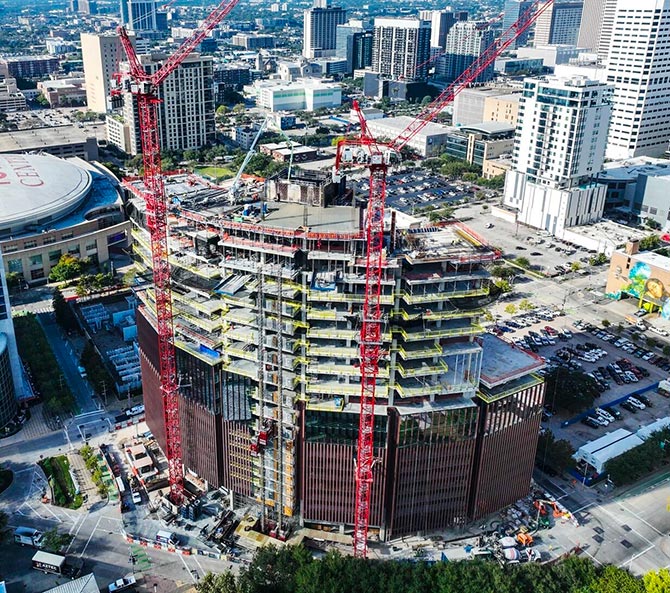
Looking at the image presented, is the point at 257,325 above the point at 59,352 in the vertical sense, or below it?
above

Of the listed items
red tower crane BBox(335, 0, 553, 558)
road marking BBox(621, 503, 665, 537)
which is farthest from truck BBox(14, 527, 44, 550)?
road marking BBox(621, 503, 665, 537)

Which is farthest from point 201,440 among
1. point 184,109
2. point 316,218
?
point 184,109

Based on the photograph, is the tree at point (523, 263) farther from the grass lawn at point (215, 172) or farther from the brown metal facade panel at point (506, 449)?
the grass lawn at point (215, 172)

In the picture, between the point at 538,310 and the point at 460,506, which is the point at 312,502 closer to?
the point at 460,506

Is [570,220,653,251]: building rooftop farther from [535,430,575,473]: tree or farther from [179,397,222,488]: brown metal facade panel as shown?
[179,397,222,488]: brown metal facade panel

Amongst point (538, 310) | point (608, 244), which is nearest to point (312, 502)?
point (538, 310)

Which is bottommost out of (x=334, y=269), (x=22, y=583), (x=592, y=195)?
(x=22, y=583)

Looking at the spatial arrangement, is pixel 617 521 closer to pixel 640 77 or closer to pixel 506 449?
pixel 506 449

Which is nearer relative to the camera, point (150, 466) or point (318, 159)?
point (150, 466)
